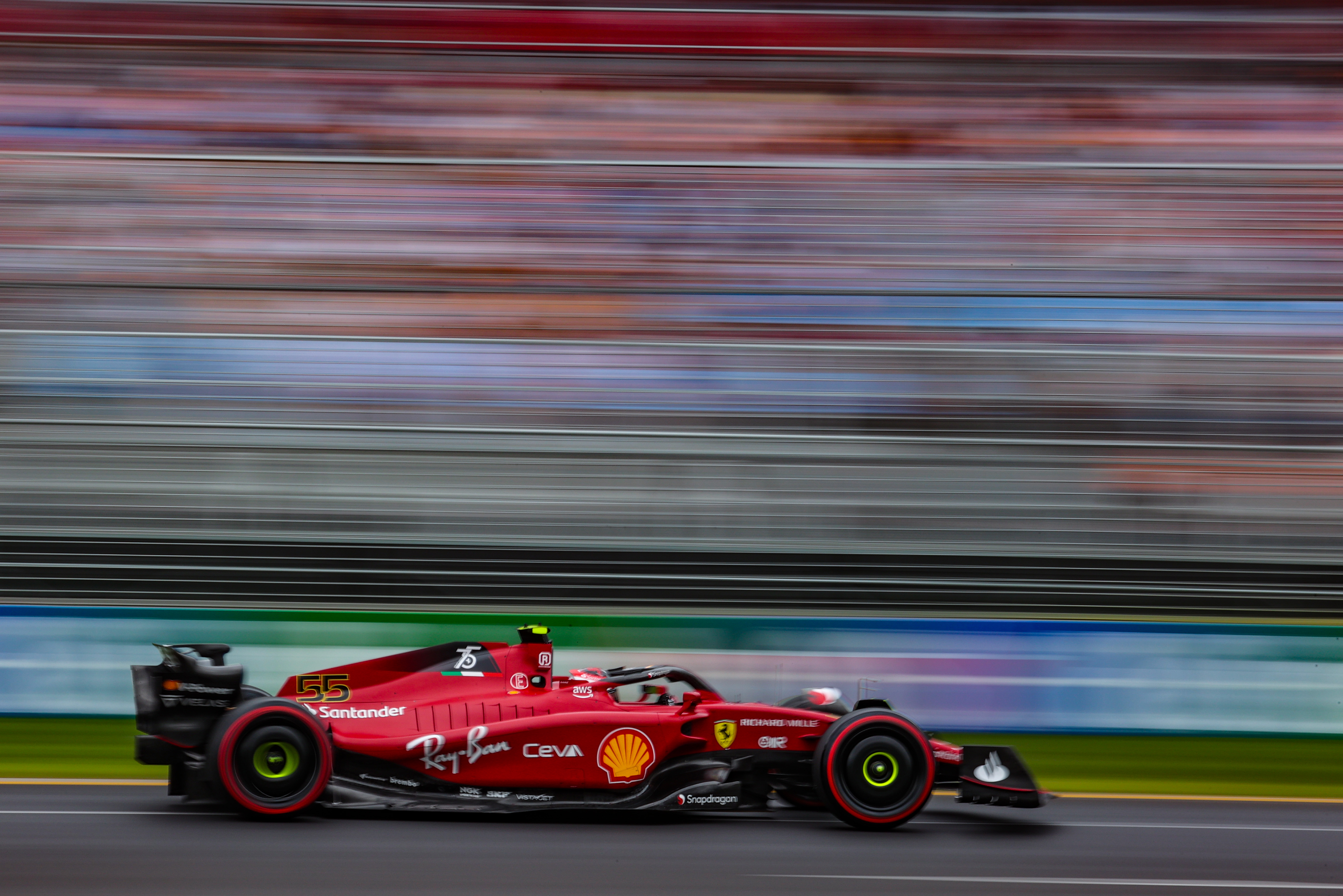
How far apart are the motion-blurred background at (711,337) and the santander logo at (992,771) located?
2.35 meters

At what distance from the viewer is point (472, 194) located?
37.7ft

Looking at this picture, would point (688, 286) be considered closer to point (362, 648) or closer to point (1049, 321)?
point (1049, 321)

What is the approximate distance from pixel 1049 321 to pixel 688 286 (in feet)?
11.0

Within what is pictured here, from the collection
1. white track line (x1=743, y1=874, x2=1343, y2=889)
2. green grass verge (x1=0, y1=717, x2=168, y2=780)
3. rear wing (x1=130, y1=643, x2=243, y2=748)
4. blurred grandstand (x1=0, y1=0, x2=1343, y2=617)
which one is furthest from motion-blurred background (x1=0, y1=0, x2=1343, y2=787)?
white track line (x1=743, y1=874, x2=1343, y2=889)

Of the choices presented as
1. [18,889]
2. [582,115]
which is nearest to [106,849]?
[18,889]

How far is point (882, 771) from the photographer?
18.5 ft

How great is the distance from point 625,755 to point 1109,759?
3.96 m

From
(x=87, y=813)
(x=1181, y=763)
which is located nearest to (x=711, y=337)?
(x=1181, y=763)

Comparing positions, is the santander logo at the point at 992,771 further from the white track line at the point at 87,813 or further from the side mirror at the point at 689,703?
the white track line at the point at 87,813

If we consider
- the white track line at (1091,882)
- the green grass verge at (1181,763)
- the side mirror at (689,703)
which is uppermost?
the side mirror at (689,703)

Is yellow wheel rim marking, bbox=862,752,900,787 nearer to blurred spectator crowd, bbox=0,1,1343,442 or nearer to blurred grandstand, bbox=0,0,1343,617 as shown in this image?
blurred grandstand, bbox=0,0,1343,617

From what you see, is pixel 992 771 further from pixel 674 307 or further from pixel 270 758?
pixel 674 307

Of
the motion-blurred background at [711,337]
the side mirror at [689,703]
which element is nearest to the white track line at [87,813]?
the side mirror at [689,703]

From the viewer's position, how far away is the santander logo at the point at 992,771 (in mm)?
5684
